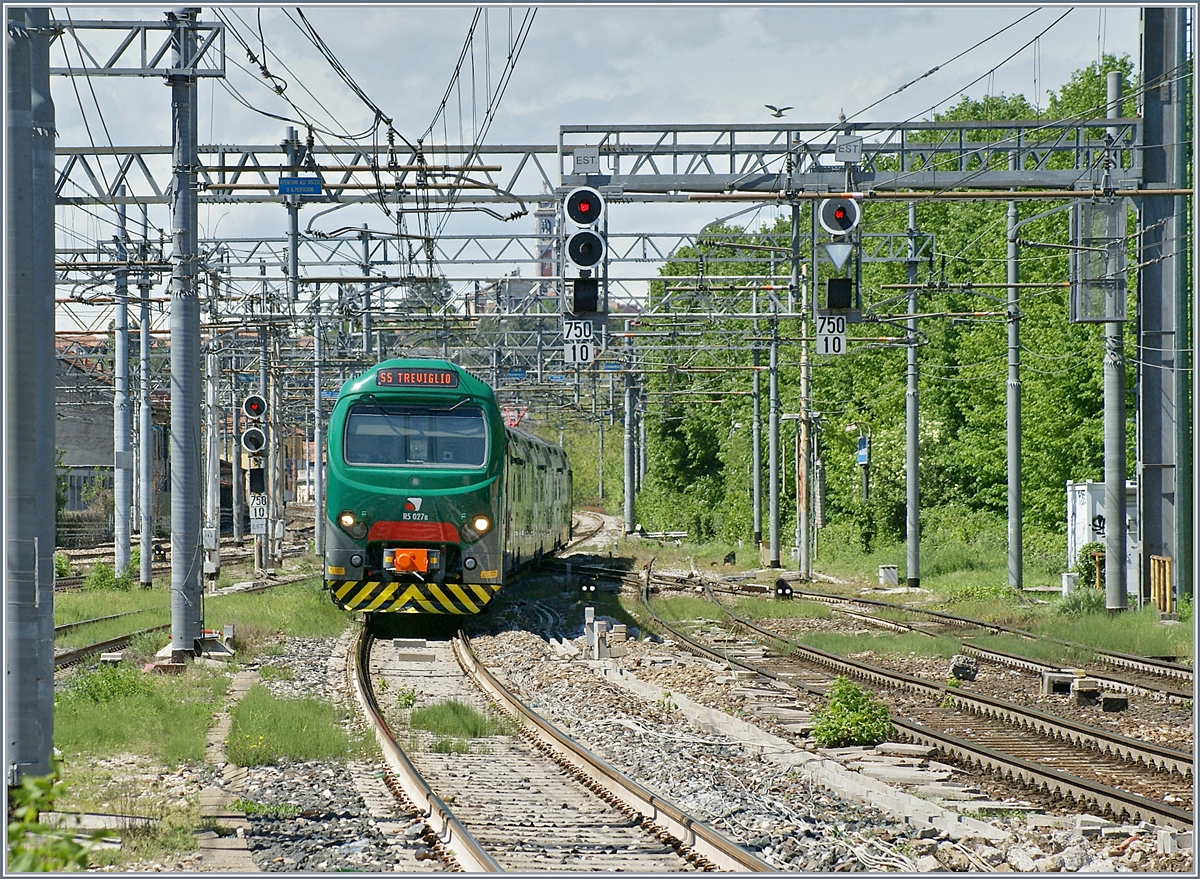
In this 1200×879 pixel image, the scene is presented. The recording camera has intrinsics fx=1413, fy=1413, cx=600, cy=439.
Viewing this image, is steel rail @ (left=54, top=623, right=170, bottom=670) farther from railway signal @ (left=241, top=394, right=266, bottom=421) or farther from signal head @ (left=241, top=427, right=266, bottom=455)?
railway signal @ (left=241, top=394, right=266, bottom=421)

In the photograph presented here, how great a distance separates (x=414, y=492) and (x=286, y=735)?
715 cm

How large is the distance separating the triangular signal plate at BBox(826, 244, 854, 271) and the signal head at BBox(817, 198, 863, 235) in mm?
2060

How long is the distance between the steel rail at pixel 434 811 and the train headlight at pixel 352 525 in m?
4.87

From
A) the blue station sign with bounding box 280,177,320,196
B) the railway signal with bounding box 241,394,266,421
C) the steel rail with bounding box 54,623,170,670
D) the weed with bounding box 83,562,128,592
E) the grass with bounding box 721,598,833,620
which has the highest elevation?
the blue station sign with bounding box 280,177,320,196

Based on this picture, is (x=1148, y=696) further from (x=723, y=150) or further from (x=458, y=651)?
(x=723, y=150)

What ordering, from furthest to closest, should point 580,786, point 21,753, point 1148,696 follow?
point 1148,696 → point 580,786 → point 21,753

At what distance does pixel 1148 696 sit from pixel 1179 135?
10834mm

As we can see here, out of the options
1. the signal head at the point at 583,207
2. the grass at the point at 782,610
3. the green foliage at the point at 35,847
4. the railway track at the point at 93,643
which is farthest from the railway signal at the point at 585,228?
the grass at the point at 782,610

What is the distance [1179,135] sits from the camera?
74.3ft

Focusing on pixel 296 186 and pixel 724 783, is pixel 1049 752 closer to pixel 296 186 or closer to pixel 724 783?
pixel 724 783

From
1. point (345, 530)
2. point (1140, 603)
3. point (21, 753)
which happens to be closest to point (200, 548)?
point (345, 530)

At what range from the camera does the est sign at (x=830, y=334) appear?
21484mm

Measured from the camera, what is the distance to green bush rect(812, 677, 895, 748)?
501 inches

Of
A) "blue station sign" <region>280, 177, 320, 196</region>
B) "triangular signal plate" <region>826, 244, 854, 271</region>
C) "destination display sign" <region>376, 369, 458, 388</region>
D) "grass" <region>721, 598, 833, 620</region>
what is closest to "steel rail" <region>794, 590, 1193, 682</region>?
"grass" <region>721, 598, 833, 620</region>
